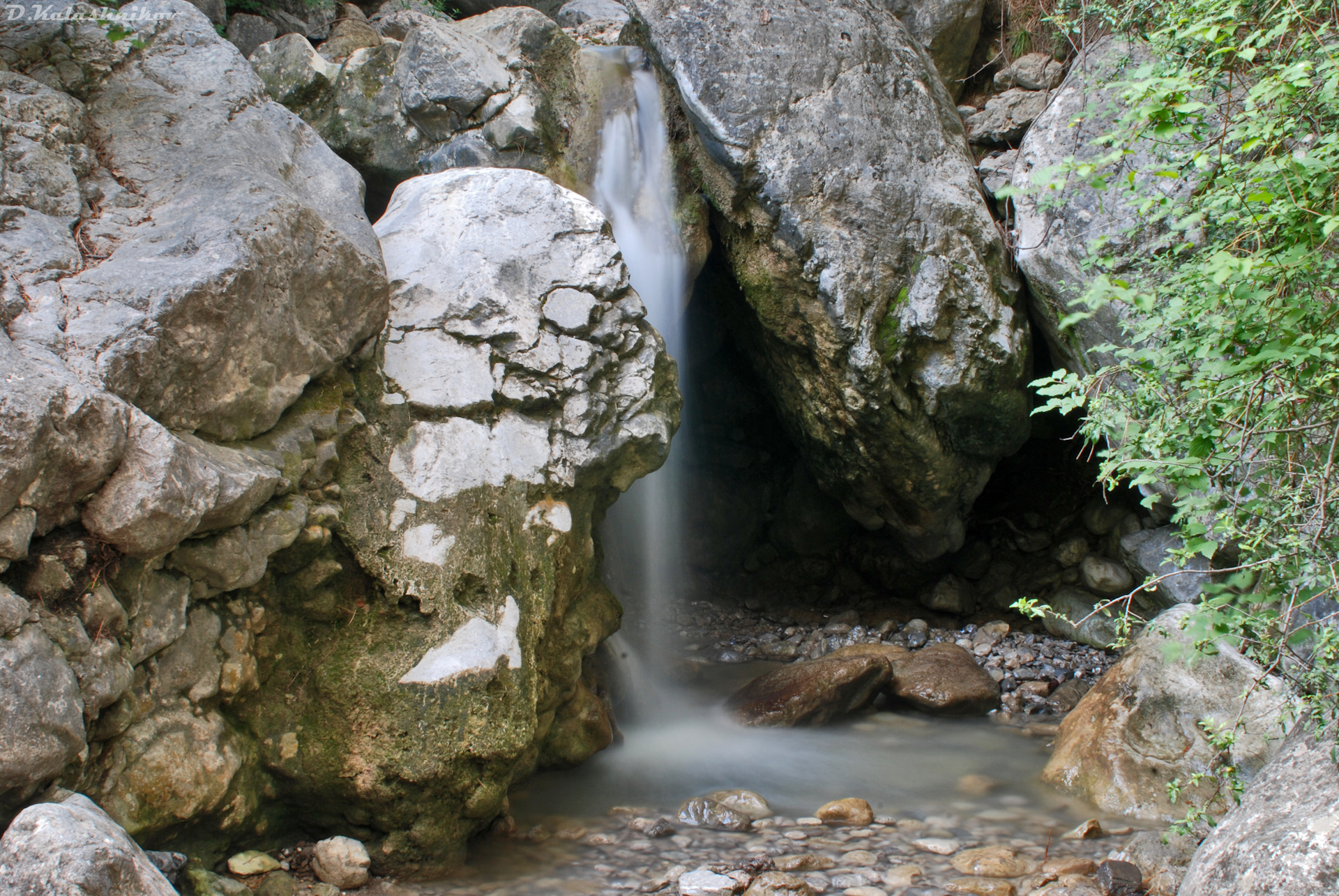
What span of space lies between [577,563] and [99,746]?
2.18 m

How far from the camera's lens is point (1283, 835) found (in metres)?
2.60

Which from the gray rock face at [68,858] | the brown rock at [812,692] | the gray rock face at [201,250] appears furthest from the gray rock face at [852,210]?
the gray rock face at [68,858]

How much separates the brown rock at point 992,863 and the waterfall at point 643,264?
2.68 metres

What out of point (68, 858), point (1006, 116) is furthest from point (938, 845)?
point (1006, 116)

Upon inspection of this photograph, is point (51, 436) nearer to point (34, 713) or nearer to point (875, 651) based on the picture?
point (34, 713)

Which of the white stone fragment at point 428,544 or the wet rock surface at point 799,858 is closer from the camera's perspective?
the wet rock surface at point 799,858

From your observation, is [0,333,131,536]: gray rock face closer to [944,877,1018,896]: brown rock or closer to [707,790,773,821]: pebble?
[707,790,773,821]: pebble

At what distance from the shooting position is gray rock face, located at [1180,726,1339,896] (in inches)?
97.7

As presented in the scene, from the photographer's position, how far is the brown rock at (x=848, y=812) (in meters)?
4.43

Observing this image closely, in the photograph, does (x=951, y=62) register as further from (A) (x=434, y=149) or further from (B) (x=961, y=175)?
(A) (x=434, y=149)

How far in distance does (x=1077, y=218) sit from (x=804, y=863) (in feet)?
14.4

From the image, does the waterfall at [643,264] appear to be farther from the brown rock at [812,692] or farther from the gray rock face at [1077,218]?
the gray rock face at [1077,218]

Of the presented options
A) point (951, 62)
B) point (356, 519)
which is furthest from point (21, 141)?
point (951, 62)

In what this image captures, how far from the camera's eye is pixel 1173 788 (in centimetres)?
299
